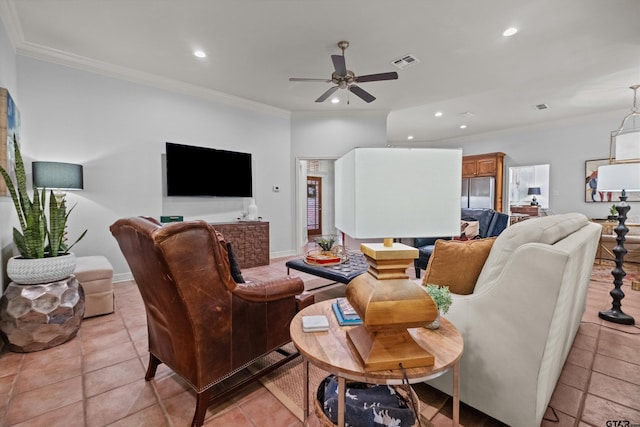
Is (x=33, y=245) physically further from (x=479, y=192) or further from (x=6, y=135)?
(x=479, y=192)

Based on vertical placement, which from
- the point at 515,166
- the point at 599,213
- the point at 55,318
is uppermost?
the point at 515,166

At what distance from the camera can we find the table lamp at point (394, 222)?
0.79 meters

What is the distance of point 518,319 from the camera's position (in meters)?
1.18

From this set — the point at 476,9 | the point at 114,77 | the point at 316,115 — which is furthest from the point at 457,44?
the point at 114,77

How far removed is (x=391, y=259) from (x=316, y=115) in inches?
192

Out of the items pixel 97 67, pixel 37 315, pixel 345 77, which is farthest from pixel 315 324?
pixel 97 67

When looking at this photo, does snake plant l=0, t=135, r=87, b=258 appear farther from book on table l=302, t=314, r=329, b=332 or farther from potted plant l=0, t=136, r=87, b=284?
book on table l=302, t=314, r=329, b=332

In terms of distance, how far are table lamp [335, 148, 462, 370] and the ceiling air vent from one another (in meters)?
3.12

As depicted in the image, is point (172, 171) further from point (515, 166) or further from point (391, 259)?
point (515, 166)

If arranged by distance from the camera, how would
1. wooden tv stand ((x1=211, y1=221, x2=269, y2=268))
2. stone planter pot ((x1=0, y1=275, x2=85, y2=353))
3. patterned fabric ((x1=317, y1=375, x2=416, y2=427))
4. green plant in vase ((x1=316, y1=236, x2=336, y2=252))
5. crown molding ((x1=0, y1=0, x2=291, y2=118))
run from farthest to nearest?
wooden tv stand ((x1=211, y1=221, x2=269, y2=268)) < green plant in vase ((x1=316, y1=236, x2=336, y2=252)) < crown molding ((x1=0, y1=0, x2=291, y2=118)) < stone planter pot ((x1=0, y1=275, x2=85, y2=353)) < patterned fabric ((x1=317, y1=375, x2=416, y2=427))

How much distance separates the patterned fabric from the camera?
3.40 ft

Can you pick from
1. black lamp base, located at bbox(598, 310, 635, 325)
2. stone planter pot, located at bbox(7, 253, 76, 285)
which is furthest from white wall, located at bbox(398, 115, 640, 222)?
stone planter pot, located at bbox(7, 253, 76, 285)

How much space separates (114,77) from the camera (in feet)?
11.8

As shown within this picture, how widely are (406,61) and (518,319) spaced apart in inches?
130
